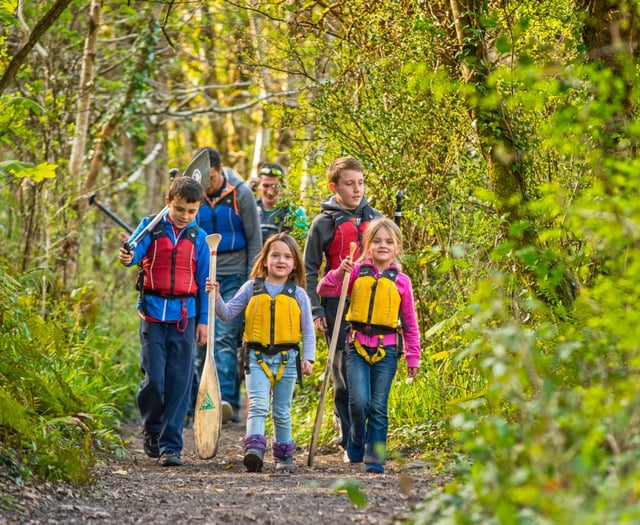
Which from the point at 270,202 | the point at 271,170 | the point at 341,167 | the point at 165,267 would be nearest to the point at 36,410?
the point at 165,267

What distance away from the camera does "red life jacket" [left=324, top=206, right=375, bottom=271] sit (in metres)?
8.20

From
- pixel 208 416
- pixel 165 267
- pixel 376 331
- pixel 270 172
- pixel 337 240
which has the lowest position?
pixel 208 416

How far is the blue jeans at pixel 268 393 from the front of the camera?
24.9 ft

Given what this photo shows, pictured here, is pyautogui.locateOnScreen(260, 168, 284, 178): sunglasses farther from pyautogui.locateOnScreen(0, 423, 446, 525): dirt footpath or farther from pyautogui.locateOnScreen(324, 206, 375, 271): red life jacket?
pyautogui.locateOnScreen(0, 423, 446, 525): dirt footpath

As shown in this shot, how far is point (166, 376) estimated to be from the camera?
8273mm

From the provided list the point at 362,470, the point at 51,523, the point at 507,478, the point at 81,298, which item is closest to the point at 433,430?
the point at 362,470

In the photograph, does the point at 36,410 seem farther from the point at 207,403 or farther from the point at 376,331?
the point at 376,331

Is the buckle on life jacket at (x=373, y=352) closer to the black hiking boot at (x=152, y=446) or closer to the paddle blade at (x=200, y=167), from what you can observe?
the black hiking boot at (x=152, y=446)

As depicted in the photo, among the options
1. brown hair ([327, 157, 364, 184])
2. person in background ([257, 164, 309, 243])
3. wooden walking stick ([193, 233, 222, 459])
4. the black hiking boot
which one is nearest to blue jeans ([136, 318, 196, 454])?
the black hiking boot

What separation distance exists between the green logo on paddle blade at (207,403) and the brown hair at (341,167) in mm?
1889

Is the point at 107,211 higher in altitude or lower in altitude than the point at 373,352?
higher

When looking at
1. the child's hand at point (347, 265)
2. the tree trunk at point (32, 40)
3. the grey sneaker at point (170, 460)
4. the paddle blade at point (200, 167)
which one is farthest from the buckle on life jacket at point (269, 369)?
the tree trunk at point (32, 40)

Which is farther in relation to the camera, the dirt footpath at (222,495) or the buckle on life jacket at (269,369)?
the buckle on life jacket at (269,369)

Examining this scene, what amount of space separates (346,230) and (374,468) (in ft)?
6.39
